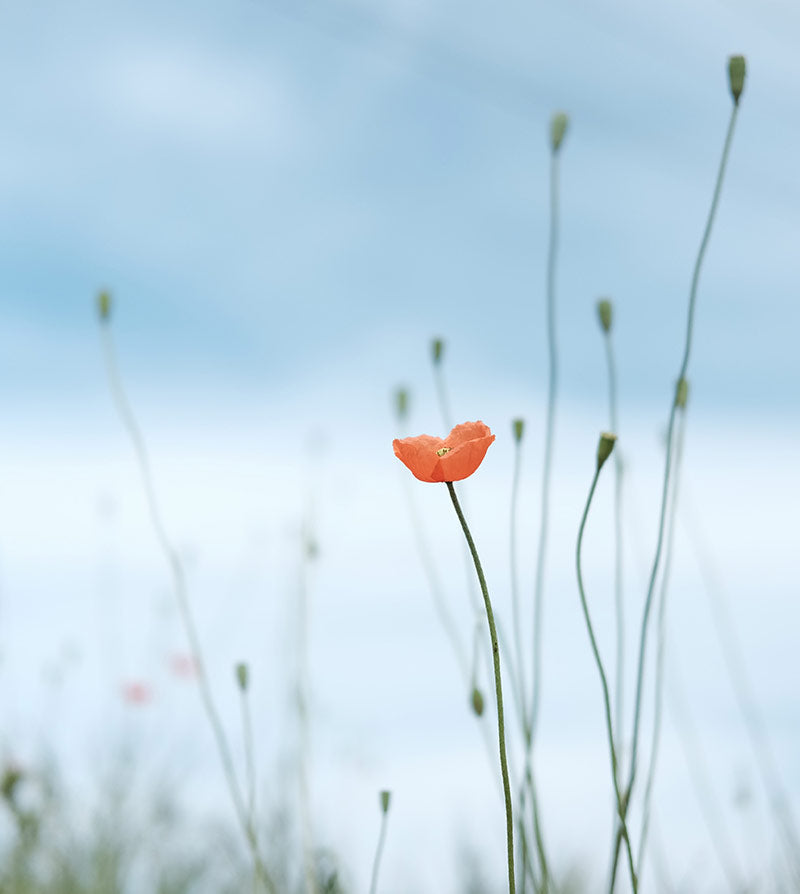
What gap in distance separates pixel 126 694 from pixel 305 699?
86.4 inches

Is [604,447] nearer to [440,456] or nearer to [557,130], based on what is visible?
[440,456]

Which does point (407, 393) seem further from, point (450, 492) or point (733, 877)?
point (733, 877)

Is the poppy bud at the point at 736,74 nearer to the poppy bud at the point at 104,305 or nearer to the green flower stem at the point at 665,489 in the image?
the green flower stem at the point at 665,489

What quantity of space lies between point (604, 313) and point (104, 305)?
757 mm

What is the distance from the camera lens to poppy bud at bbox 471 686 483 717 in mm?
1356

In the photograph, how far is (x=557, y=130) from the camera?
1487 mm

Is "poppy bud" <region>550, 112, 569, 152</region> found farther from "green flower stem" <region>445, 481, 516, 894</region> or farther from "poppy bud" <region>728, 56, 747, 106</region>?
"green flower stem" <region>445, 481, 516, 894</region>

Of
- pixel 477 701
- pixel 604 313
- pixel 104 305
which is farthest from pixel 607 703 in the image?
pixel 104 305

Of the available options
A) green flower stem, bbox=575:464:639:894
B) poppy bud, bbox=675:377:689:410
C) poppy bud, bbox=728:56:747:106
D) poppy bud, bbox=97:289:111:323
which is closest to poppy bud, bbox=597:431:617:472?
green flower stem, bbox=575:464:639:894

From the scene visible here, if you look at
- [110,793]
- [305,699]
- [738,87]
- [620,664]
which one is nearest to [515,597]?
[620,664]

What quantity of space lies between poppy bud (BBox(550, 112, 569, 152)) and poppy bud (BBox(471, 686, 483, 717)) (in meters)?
0.73

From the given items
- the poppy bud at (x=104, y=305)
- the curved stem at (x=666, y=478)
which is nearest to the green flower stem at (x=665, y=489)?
Answer: the curved stem at (x=666, y=478)

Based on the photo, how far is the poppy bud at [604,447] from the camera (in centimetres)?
110

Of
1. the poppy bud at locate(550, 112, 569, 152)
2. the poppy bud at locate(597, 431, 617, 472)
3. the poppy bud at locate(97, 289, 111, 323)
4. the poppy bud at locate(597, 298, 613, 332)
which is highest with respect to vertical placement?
the poppy bud at locate(550, 112, 569, 152)
